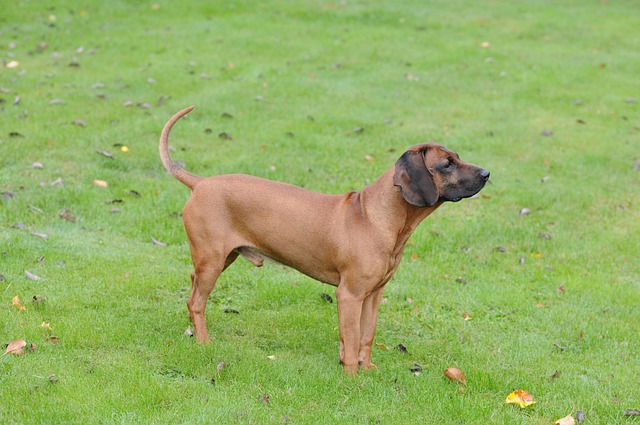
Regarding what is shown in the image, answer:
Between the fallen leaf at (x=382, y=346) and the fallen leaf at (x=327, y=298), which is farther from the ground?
the fallen leaf at (x=382, y=346)

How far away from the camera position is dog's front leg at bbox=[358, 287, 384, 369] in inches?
244

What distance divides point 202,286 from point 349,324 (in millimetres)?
1212

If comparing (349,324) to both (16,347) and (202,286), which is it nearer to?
(202,286)

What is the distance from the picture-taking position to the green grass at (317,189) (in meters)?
5.82

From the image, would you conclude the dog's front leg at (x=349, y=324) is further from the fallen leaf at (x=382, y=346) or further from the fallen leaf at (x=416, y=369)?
the fallen leaf at (x=382, y=346)

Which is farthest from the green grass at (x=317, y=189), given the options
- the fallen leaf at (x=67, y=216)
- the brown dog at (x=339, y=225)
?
the brown dog at (x=339, y=225)

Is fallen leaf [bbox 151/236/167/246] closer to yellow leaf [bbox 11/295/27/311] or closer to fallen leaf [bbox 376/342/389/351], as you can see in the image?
yellow leaf [bbox 11/295/27/311]

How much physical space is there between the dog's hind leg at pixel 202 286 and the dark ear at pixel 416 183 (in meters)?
1.56

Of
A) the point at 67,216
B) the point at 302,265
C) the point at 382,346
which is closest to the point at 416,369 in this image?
the point at 382,346

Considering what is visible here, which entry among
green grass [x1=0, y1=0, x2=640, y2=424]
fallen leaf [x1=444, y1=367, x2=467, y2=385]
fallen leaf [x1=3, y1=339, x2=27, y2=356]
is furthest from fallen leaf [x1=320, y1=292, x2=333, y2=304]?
fallen leaf [x1=3, y1=339, x2=27, y2=356]

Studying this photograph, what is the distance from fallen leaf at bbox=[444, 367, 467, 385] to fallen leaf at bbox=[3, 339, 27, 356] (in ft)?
10.3

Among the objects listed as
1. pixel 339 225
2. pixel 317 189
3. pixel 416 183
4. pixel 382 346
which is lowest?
pixel 317 189

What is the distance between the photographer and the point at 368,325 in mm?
6207

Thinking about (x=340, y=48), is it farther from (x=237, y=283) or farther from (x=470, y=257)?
(x=237, y=283)
